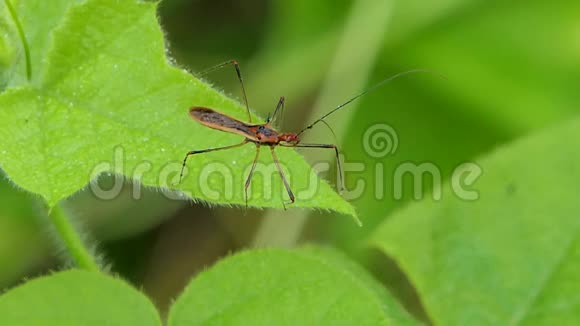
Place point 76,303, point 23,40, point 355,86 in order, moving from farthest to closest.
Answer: point 355,86 < point 23,40 < point 76,303

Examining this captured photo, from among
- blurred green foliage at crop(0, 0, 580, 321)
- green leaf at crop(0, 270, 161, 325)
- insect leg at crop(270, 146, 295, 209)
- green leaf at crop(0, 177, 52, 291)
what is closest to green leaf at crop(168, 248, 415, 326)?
green leaf at crop(0, 270, 161, 325)

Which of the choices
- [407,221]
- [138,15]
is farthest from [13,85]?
[407,221]

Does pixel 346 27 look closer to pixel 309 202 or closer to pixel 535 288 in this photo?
pixel 535 288

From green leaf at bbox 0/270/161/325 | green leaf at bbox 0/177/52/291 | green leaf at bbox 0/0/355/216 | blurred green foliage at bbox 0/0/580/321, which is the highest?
blurred green foliage at bbox 0/0/580/321

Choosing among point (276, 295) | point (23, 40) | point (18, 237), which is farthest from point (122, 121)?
point (18, 237)

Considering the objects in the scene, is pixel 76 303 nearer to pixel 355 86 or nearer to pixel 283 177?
pixel 283 177

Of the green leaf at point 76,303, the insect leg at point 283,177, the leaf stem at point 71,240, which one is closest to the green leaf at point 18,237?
the leaf stem at point 71,240

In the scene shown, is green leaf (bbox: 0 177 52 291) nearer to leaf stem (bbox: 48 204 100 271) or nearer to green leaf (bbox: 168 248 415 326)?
leaf stem (bbox: 48 204 100 271)
